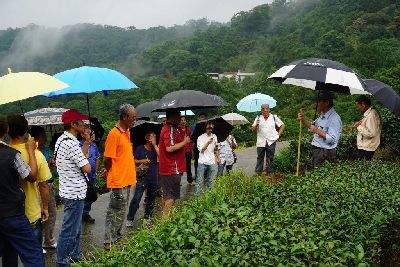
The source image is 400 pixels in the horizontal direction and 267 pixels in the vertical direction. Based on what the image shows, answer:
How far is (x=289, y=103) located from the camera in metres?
35.9

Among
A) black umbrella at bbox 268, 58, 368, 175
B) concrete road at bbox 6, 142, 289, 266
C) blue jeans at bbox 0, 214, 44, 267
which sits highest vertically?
black umbrella at bbox 268, 58, 368, 175

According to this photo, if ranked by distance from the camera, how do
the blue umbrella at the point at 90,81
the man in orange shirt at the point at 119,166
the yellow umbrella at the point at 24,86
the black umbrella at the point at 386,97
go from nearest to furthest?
the yellow umbrella at the point at 24,86, the man in orange shirt at the point at 119,166, the blue umbrella at the point at 90,81, the black umbrella at the point at 386,97

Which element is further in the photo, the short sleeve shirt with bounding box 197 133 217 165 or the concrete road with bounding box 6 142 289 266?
the short sleeve shirt with bounding box 197 133 217 165

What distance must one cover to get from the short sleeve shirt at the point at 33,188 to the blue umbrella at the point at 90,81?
4.17 ft

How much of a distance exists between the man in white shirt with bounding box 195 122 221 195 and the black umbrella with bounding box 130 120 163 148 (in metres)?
0.74

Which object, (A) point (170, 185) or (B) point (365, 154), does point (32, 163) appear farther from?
(B) point (365, 154)

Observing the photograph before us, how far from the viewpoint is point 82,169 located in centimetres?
416

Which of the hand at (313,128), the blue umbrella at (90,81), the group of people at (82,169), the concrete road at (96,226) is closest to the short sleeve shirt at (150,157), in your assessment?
the group of people at (82,169)

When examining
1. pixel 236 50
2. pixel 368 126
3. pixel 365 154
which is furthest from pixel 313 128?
pixel 236 50

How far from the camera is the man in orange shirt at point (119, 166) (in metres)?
4.68

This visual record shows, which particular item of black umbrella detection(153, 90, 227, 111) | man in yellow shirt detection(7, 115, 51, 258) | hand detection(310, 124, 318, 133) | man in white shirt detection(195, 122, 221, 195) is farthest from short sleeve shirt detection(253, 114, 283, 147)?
man in yellow shirt detection(7, 115, 51, 258)

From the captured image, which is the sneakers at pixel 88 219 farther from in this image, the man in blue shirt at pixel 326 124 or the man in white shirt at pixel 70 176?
the man in blue shirt at pixel 326 124

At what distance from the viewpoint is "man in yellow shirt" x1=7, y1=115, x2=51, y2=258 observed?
3.74 m

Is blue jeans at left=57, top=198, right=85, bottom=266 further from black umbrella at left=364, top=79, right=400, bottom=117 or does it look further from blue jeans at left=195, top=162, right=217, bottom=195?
black umbrella at left=364, top=79, right=400, bottom=117
